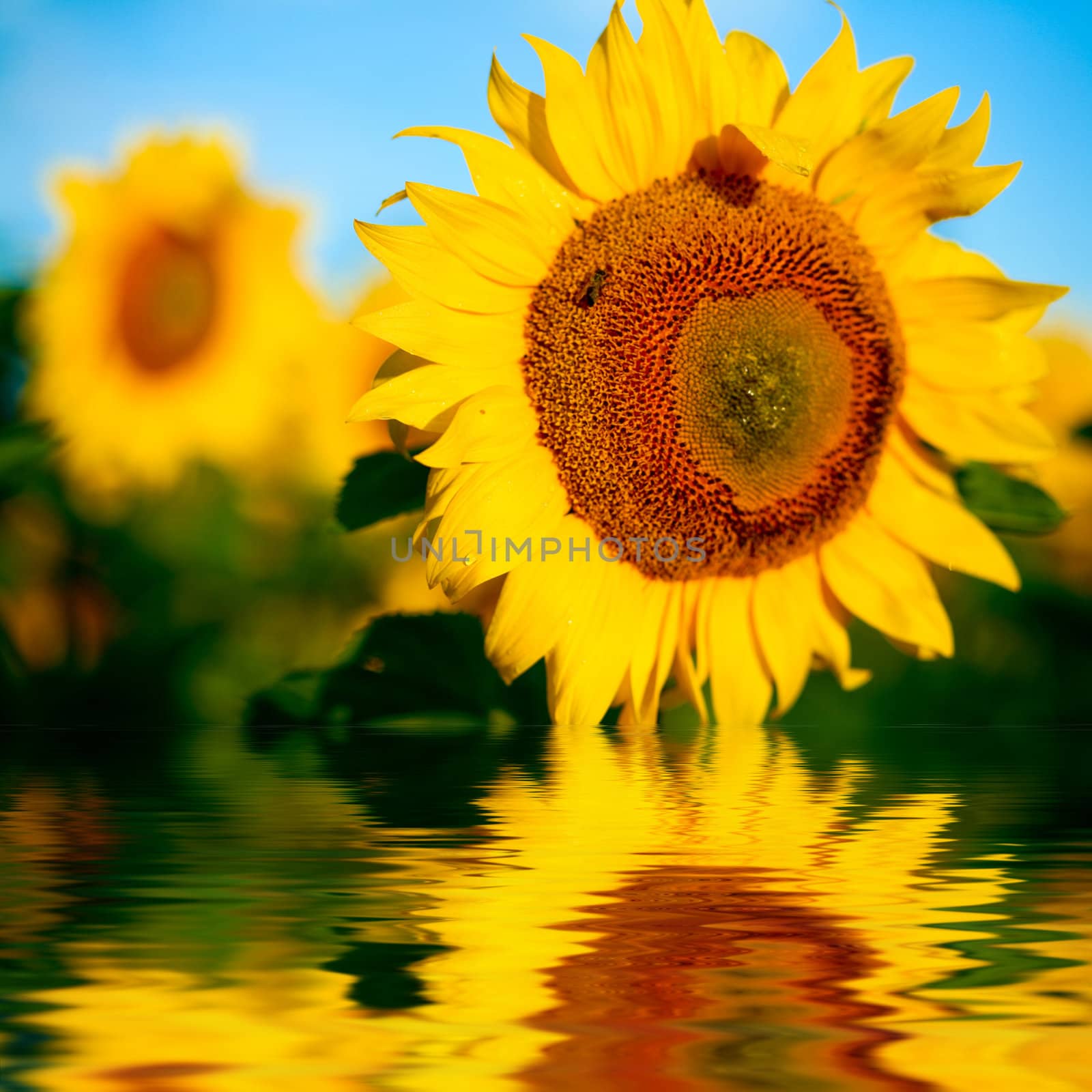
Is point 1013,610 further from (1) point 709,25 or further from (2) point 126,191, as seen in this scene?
(2) point 126,191

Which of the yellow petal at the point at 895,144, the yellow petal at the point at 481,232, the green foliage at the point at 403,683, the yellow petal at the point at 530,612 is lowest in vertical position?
the green foliage at the point at 403,683

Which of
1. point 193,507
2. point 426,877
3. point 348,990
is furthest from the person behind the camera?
point 193,507

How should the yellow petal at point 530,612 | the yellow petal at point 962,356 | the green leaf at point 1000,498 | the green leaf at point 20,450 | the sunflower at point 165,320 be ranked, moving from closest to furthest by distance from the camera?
the yellow petal at point 530,612
the yellow petal at point 962,356
the green leaf at point 1000,498
the green leaf at point 20,450
the sunflower at point 165,320

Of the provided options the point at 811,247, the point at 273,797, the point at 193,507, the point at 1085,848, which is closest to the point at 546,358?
the point at 811,247

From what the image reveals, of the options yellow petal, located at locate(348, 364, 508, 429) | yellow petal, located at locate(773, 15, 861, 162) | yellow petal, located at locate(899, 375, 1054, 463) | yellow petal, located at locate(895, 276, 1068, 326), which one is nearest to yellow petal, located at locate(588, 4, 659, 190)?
yellow petal, located at locate(773, 15, 861, 162)

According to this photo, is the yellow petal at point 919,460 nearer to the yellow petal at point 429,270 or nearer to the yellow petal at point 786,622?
the yellow petal at point 786,622

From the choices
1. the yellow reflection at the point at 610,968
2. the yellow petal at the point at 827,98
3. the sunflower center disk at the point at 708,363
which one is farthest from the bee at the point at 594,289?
the yellow reflection at the point at 610,968
